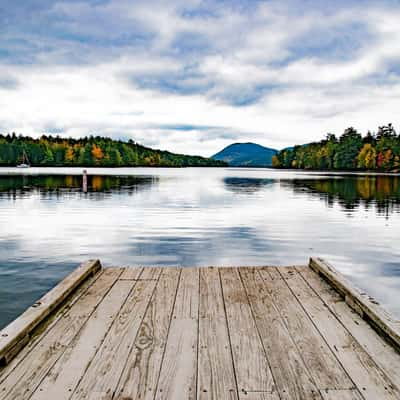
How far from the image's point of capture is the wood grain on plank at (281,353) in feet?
9.84

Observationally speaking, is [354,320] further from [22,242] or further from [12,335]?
[22,242]

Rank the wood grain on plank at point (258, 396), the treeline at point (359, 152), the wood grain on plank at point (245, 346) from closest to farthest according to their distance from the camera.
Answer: the wood grain on plank at point (258, 396) < the wood grain on plank at point (245, 346) < the treeline at point (359, 152)

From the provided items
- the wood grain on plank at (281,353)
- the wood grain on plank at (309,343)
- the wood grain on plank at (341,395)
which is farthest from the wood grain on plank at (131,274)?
the wood grain on plank at (341,395)

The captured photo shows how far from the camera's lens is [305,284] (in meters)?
5.85

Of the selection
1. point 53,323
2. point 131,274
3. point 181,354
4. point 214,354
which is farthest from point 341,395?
point 131,274

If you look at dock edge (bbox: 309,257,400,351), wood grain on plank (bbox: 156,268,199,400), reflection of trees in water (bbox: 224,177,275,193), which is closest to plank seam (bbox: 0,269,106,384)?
wood grain on plank (bbox: 156,268,199,400)

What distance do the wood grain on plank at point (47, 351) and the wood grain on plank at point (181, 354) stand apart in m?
0.99

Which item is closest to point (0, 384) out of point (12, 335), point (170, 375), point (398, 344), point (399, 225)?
point (12, 335)

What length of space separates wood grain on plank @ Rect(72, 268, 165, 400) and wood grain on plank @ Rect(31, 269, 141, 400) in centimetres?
6

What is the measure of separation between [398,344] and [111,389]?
2.64 m

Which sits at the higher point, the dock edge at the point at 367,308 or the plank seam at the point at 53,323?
the dock edge at the point at 367,308

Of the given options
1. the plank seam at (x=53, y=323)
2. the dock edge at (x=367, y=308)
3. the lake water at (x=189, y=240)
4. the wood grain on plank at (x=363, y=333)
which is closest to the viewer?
the plank seam at (x=53, y=323)

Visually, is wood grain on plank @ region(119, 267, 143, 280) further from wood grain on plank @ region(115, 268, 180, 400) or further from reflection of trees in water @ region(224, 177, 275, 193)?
reflection of trees in water @ region(224, 177, 275, 193)

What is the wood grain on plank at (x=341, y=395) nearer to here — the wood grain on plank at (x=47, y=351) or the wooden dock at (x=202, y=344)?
the wooden dock at (x=202, y=344)
